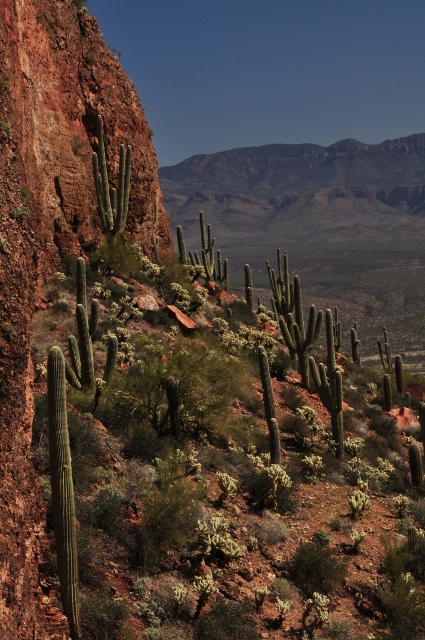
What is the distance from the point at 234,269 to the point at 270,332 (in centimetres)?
14536

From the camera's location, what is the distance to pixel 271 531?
1158 centimetres

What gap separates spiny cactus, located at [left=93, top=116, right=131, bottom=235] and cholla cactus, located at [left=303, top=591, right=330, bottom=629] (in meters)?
17.0

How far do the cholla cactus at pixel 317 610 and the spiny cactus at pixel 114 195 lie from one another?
55.9ft

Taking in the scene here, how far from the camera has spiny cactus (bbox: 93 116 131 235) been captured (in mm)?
23281

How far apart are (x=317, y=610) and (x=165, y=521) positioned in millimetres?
2629

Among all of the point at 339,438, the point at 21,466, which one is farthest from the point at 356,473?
the point at 21,466

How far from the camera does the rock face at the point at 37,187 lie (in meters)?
6.21

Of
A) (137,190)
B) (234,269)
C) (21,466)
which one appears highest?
(137,190)

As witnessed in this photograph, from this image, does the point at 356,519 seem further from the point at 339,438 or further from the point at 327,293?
the point at 327,293

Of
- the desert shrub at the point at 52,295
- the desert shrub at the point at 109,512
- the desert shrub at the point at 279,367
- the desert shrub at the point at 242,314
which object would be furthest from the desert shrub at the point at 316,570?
the desert shrub at the point at 242,314

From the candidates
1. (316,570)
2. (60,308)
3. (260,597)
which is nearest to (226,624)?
(260,597)

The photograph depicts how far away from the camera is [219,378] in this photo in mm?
15062

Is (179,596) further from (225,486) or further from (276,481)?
(276,481)

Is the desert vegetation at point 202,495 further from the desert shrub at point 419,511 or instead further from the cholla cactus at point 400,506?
the cholla cactus at point 400,506
